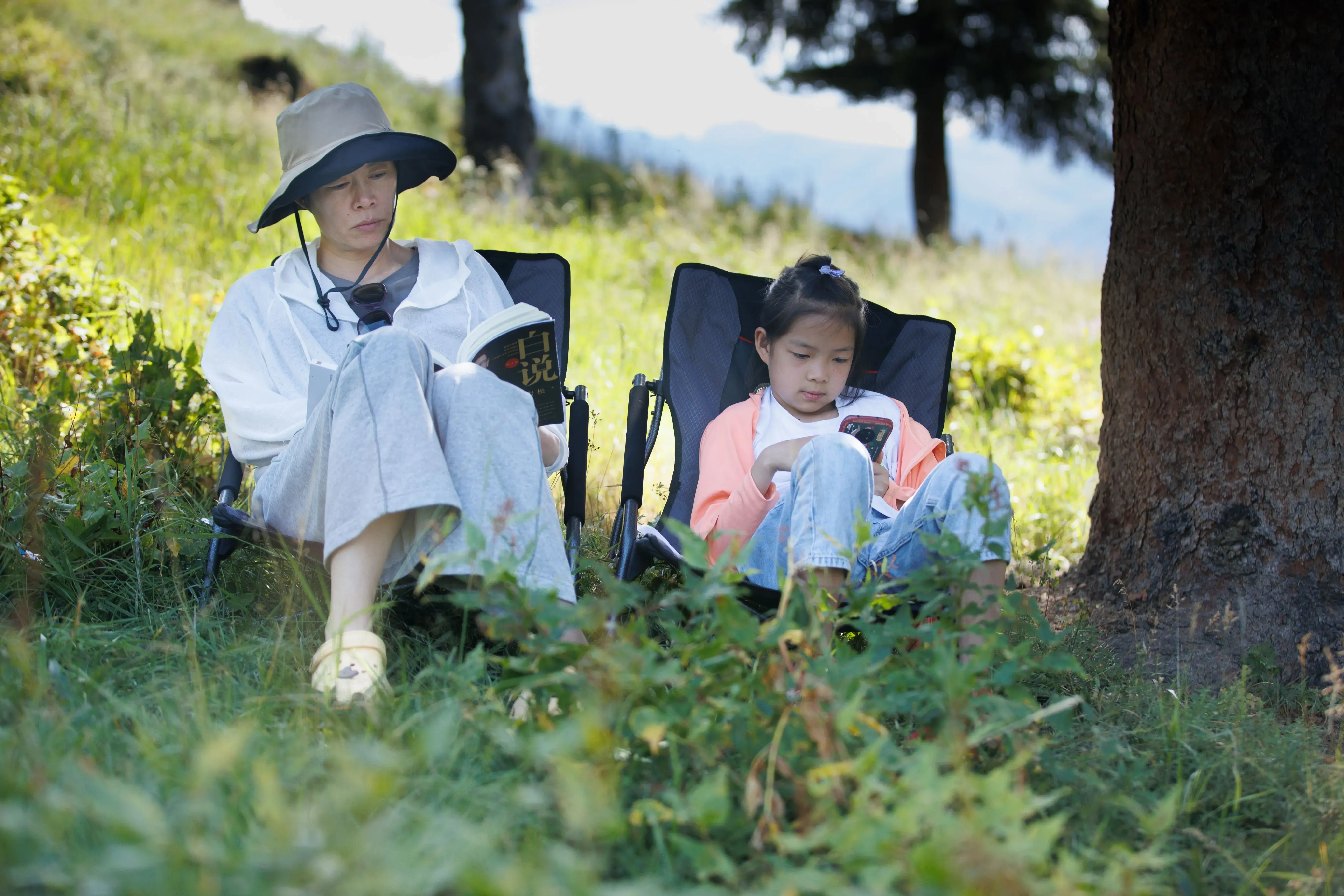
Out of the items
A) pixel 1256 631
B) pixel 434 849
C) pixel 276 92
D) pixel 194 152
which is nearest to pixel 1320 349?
pixel 1256 631

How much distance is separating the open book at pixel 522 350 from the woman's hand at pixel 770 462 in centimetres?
52

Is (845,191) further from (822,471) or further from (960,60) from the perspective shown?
(822,471)

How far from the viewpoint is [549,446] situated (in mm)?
2713

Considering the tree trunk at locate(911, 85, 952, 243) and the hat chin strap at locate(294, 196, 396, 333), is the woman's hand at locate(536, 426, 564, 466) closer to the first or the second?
the hat chin strap at locate(294, 196, 396, 333)

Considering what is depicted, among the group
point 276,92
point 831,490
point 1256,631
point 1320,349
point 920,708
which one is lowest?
point 1256,631

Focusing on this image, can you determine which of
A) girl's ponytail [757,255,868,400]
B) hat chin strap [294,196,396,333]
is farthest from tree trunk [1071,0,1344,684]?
hat chin strap [294,196,396,333]

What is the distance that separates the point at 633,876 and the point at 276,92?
10.4 metres

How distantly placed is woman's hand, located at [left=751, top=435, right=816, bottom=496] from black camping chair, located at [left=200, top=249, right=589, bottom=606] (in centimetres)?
48

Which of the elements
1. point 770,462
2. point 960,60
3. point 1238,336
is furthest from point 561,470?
point 960,60

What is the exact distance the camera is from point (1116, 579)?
9.66 ft

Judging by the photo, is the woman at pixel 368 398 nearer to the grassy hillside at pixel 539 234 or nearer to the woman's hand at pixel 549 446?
the woman's hand at pixel 549 446

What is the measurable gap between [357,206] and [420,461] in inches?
38.4

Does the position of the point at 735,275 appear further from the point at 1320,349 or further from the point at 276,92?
the point at 276,92

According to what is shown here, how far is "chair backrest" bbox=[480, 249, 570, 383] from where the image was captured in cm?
323
